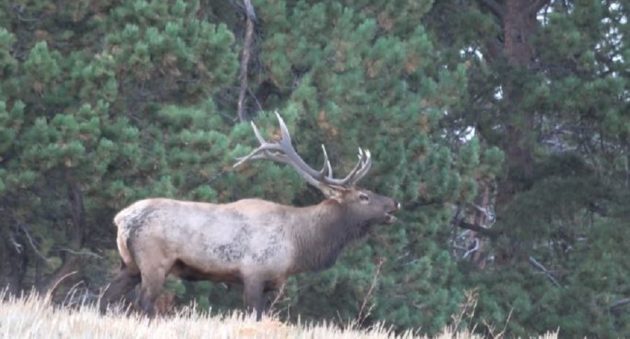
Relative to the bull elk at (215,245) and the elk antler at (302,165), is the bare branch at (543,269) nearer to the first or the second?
the elk antler at (302,165)

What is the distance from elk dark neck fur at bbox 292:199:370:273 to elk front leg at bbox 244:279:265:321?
0.62 meters

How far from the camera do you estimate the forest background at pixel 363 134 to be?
15.7 metres

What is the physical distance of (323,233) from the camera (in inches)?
565

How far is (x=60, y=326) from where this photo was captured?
8.19 m

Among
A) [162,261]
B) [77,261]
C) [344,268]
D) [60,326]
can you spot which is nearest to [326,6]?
[344,268]

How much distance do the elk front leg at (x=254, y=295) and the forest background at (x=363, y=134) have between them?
198 centimetres

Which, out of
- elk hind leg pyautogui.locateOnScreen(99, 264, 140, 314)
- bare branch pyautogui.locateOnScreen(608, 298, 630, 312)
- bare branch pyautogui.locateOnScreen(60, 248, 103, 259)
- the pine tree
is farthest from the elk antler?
bare branch pyautogui.locateOnScreen(608, 298, 630, 312)

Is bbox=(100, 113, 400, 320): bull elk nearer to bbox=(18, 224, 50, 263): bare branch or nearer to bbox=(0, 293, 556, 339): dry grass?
bbox=(0, 293, 556, 339): dry grass

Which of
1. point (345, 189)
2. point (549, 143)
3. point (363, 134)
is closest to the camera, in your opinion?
point (345, 189)

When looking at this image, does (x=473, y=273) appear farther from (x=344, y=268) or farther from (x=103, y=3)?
(x=103, y=3)

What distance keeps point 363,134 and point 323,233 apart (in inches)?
164

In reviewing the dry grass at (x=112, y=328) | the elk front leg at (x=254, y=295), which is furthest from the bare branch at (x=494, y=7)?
the dry grass at (x=112, y=328)

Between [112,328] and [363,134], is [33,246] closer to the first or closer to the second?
[363,134]

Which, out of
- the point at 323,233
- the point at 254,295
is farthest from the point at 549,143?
the point at 254,295
